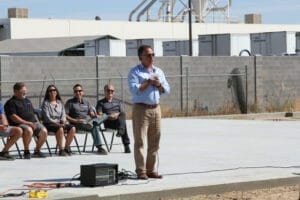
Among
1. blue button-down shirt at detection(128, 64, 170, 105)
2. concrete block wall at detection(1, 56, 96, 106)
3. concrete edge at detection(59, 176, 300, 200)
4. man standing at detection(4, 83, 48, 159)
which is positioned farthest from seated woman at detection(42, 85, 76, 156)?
concrete block wall at detection(1, 56, 96, 106)

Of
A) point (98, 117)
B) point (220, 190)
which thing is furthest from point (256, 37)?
point (220, 190)

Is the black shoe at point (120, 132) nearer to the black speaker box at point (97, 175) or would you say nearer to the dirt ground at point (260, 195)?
the black speaker box at point (97, 175)

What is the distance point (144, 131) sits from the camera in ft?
38.7

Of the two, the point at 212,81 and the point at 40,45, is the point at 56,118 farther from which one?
the point at 40,45

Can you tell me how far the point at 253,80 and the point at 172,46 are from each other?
13.5 meters

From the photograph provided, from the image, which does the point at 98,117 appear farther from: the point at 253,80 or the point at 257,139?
the point at 253,80

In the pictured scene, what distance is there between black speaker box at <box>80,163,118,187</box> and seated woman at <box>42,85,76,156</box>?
4297 mm

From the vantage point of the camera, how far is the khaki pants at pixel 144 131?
11766 mm

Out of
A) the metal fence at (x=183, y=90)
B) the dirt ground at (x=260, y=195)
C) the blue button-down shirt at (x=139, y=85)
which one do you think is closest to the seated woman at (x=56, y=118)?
the blue button-down shirt at (x=139, y=85)

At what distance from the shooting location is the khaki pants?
11766 mm

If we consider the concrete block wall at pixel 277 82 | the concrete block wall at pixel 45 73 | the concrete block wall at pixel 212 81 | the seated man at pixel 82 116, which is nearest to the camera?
the seated man at pixel 82 116

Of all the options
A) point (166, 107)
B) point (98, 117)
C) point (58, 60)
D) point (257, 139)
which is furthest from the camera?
point (166, 107)

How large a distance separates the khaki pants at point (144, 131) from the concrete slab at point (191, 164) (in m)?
0.36

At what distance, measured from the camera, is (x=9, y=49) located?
2298 inches
